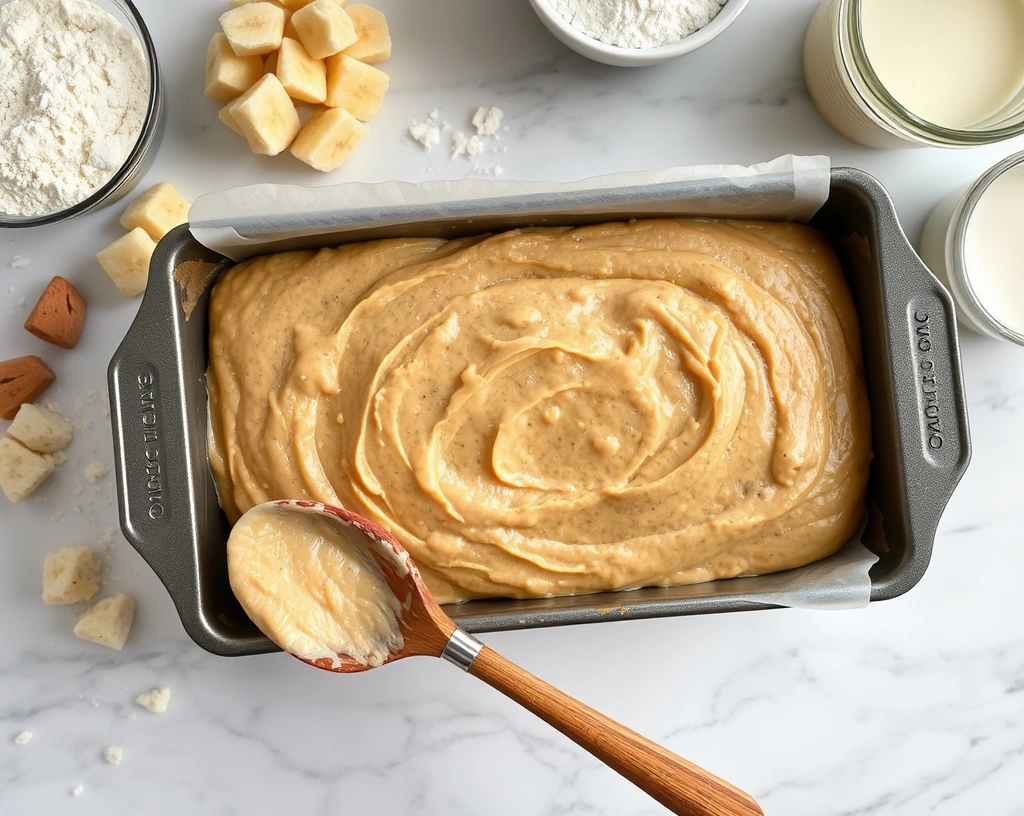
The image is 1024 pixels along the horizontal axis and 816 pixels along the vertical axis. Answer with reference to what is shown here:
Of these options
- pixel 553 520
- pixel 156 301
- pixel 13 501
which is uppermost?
pixel 156 301

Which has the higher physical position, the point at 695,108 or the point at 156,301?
the point at 156,301

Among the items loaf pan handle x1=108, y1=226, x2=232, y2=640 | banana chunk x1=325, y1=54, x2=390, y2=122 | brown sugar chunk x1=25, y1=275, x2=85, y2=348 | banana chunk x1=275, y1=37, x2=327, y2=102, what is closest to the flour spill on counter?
banana chunk x1=325, y1=54, x2=390, y2=122

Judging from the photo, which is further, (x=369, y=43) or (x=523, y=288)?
(x=369, y=43)

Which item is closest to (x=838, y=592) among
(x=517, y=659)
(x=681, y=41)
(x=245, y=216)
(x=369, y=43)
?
(x=517, y=659)

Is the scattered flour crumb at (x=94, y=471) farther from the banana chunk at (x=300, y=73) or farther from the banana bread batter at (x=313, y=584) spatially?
the banana chunk at (x=300, y=73)

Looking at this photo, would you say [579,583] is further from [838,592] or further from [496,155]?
[496,155]

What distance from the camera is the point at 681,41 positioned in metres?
1.87

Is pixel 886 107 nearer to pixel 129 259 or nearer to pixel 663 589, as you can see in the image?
pixel 663 589

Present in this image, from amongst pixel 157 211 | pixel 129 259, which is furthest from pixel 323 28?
pixel 129 259

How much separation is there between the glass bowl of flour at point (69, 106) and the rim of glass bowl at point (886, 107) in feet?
4.92

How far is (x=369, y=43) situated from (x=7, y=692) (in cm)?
178

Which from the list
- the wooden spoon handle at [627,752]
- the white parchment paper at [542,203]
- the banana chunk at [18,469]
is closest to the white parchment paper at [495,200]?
the white parchment paper at [542,203]

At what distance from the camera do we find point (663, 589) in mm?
1806

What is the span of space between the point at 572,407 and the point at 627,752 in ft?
2.17
